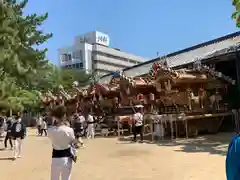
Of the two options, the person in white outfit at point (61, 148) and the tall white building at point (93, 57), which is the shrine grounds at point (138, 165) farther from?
the tall white building at point (93, 57)

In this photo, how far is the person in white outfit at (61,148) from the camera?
217 inches

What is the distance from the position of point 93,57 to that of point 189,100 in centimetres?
8030

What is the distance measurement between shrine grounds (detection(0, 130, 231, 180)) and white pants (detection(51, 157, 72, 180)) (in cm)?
267

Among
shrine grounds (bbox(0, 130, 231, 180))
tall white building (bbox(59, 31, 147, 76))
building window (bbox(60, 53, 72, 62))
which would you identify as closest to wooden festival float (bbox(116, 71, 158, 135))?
shrine grounds (bbox(0, 130, 231, 180))

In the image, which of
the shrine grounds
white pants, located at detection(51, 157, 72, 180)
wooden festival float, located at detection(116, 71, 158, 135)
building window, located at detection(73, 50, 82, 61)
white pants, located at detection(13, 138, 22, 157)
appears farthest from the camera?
building window, located at detection(73, 50, 82, 61)

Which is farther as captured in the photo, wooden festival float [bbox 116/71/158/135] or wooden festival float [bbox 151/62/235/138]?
wooden festival float [bbox 116/71/158/135]

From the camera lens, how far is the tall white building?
317ft

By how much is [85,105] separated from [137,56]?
90933 mm

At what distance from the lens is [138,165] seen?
9586 mm

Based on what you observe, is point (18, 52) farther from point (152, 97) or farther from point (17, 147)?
point (17, 147)

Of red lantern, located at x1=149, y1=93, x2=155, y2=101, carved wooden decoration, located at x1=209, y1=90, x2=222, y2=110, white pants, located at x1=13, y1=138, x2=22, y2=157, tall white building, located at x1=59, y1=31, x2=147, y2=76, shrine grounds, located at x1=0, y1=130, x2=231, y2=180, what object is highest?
tall white building, located at x1=59, y1=31, x2=147, y2=76

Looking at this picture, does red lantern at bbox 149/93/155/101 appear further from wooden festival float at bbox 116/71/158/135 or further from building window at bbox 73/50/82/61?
building window at bbox 73/50/82/61

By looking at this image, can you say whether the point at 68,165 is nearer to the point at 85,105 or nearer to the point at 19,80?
the point at 85,105

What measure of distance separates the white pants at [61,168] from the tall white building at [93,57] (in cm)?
8669
